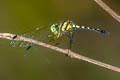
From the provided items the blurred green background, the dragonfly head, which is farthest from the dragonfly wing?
the blurred green background

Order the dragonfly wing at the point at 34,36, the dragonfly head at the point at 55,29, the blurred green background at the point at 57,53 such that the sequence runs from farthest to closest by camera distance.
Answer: the blurred green background at the point at 57,53, the dragonfly head at the point at 55,29, the dragonfly wing at the point at 34,36

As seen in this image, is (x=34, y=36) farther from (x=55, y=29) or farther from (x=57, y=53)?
(x=57, y=53)

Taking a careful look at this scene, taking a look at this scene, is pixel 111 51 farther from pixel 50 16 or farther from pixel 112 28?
pixel 50 16

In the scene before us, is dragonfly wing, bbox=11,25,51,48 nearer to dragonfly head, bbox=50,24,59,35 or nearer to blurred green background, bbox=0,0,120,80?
dragonfly head, bbox=50,24,59,35

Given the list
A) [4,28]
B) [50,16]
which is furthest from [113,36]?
[4,28]

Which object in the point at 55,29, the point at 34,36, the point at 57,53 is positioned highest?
the point at 57,53

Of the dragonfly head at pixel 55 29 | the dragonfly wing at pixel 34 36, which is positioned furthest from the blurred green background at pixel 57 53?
the dragonfly wing at pixel 34 36

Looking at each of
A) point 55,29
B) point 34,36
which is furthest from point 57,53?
point 34,36

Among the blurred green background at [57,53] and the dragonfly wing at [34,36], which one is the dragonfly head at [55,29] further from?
the blurred green background at [57,53]
